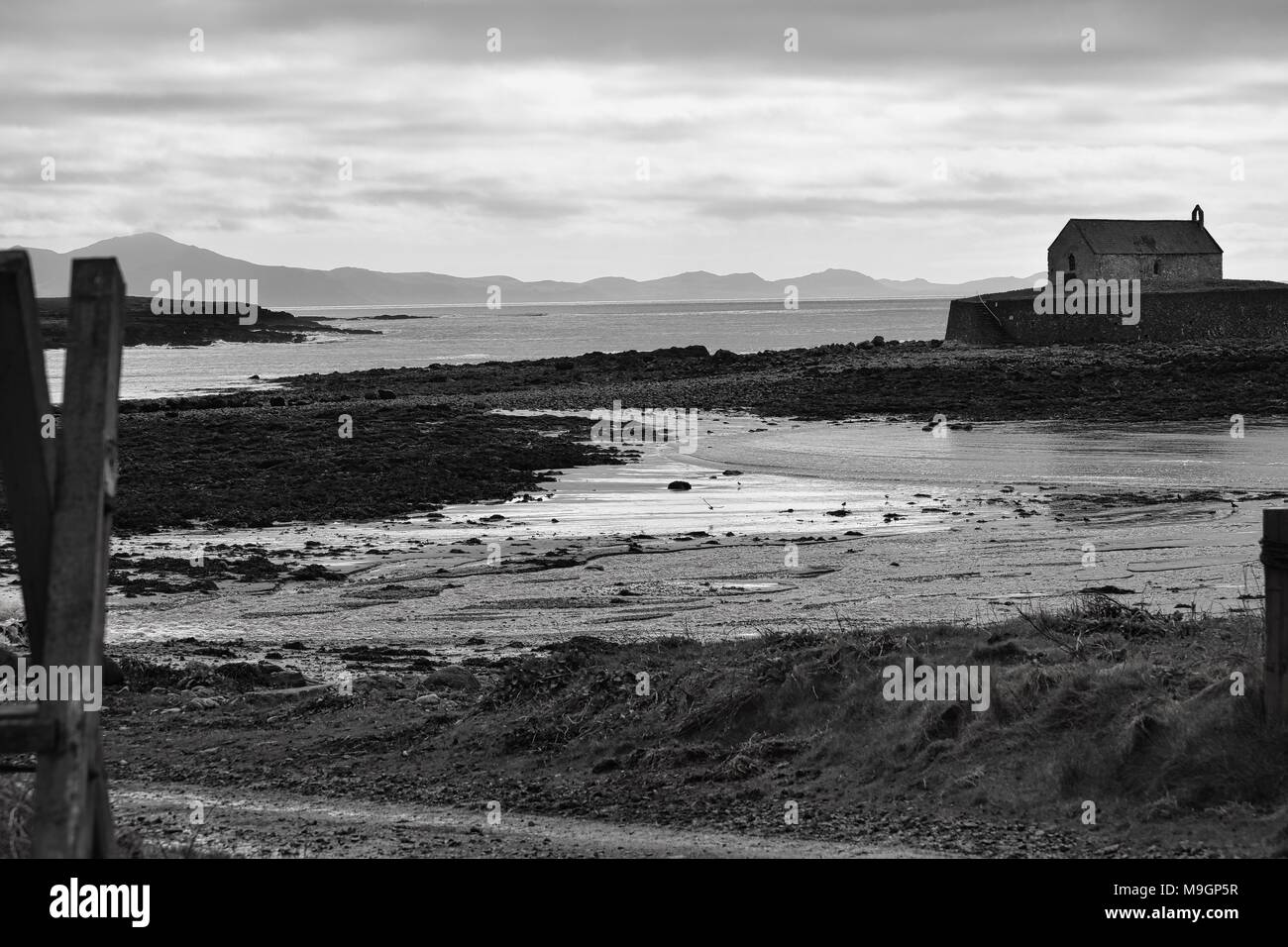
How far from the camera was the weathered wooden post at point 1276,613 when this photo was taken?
6672 mm

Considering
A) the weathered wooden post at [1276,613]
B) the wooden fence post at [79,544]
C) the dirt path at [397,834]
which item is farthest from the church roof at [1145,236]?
the wooden fence post at [79,544]

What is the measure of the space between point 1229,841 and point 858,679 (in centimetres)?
308

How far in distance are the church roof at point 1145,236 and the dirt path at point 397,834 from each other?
2762 inches

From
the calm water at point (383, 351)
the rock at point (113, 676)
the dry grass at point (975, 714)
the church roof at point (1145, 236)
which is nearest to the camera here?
the dry grass at point (975, 714)

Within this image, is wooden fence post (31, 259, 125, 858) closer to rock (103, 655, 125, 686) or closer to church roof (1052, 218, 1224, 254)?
rock (103, 655, 125, 686)

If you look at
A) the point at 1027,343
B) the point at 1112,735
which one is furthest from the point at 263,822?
the point at 1027,343

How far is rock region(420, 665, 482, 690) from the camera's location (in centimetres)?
1099

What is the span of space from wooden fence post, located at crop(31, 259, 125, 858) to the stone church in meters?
71.4

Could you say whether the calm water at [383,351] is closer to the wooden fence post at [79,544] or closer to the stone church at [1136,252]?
the stone church at [1136,252]

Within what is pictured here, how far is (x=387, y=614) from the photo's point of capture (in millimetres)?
14883

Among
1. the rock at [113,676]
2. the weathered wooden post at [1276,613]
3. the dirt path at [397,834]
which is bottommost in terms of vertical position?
the dirt path at [397,834]

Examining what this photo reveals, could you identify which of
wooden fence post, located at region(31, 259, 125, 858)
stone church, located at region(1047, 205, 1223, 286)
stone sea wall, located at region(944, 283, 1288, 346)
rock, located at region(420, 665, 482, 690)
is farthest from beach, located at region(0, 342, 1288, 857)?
stone church, located at region(1047, 205, 1223, 286)

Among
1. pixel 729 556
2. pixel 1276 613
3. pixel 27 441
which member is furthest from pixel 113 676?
pixel 729 556

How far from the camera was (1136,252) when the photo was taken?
7369 cm
